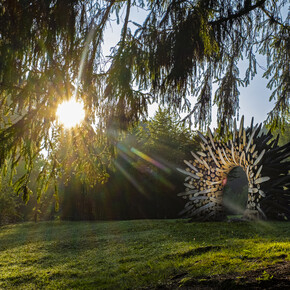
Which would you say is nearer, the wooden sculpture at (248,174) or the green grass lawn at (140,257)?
the green grass lawn at (140,257)

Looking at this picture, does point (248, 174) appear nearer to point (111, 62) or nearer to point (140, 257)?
point (140, 257)

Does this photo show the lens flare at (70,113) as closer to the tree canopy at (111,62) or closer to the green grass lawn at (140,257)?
the tree canopy at (111,62)

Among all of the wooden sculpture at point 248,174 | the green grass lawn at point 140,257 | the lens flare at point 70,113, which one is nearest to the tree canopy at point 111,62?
the lens flare at point 70,113

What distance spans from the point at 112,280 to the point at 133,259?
1.60 m

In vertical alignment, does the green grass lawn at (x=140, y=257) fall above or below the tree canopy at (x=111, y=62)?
below

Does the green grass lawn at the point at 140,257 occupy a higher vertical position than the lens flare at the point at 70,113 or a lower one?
lower

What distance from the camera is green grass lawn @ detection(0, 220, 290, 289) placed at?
5.29 m

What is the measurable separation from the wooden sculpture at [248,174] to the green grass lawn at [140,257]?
1.28 m

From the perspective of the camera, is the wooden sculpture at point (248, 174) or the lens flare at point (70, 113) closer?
the lens flare at point (70, 113)

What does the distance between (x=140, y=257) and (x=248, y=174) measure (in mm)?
6197

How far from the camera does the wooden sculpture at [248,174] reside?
11.6 m

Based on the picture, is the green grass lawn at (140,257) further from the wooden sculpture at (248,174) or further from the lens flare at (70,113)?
the lens flare at (70,113)

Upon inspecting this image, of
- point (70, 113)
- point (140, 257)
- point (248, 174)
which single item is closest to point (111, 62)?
point (70, 113)

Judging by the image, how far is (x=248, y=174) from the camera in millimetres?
11867
